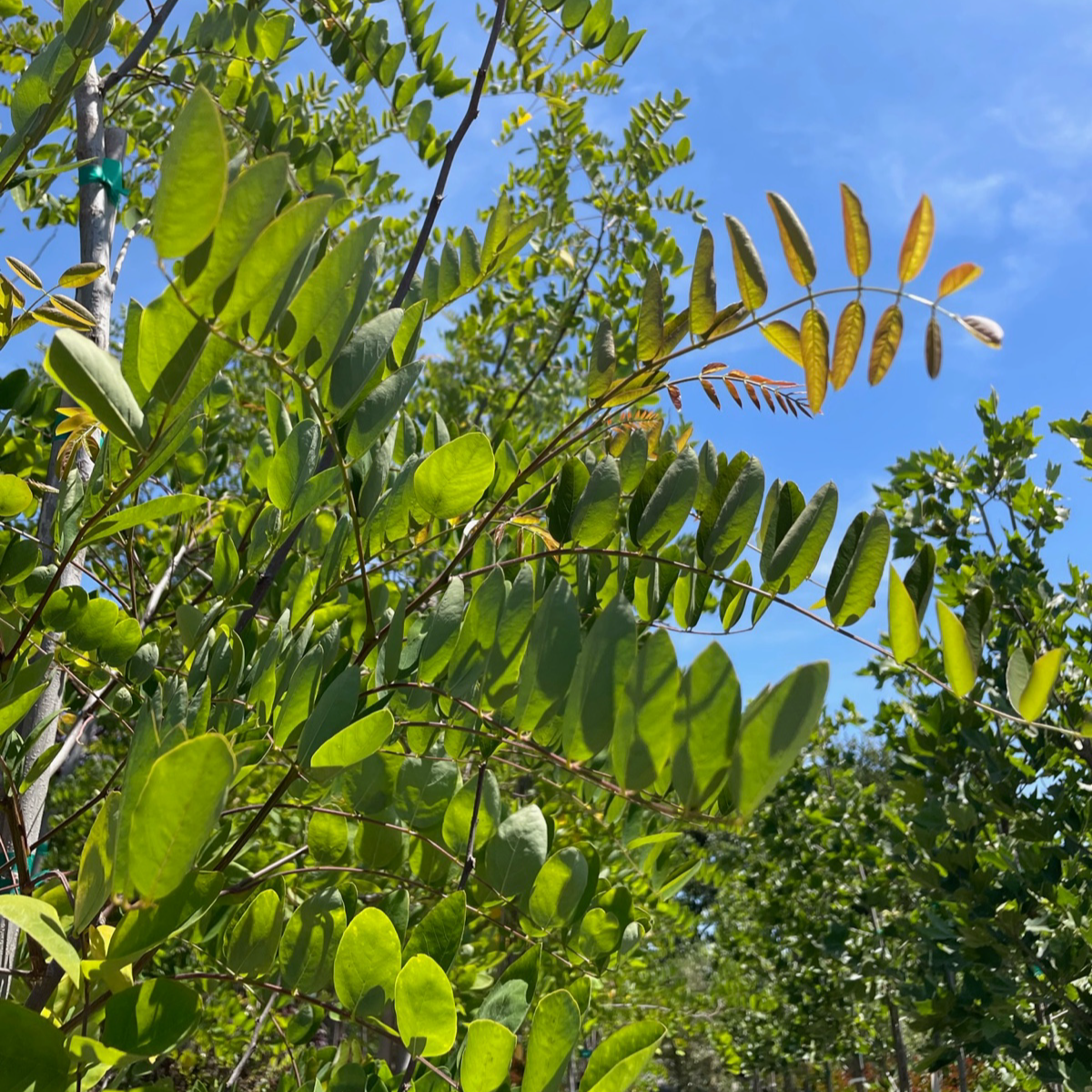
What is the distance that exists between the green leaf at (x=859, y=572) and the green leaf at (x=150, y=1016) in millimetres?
542

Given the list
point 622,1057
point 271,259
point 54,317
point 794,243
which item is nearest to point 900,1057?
point 622,1057

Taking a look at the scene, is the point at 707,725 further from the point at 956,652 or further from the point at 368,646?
the point at 368,646

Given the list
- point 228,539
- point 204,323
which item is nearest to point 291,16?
point 228,539

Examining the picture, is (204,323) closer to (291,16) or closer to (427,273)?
(427,273)

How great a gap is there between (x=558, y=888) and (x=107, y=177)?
1.46 m

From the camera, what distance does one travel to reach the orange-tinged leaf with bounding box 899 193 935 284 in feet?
2.10

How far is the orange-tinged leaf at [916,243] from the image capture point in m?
0.64

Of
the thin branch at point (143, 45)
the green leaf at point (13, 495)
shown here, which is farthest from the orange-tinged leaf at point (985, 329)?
the thin branch at point (143, 45)

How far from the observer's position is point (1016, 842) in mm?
2350

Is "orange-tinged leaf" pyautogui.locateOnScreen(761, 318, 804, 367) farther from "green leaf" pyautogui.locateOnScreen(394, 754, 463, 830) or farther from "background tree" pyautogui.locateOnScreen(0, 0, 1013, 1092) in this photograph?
"green leaf" pyautogui.locateOnScreen(394, 754, 463, 830)

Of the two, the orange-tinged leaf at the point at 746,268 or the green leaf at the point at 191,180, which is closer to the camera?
the green leaf at the point at 191,180

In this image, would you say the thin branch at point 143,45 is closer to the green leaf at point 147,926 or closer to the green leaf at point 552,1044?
the green leaf at point 147,926

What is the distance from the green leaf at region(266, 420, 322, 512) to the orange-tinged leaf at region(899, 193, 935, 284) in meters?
0.51

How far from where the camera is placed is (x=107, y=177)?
1568 mm
